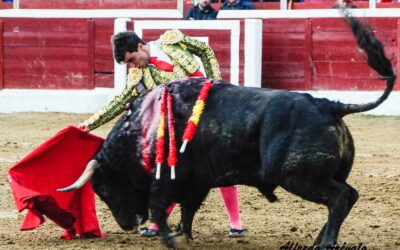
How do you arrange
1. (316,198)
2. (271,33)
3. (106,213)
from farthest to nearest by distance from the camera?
1. (271,33)
2. (106,213)
3. (316,198)

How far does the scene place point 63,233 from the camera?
209 inches

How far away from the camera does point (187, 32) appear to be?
10.4 m

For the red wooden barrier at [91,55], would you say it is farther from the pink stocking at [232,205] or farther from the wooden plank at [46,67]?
the pink stocking at [232,205]

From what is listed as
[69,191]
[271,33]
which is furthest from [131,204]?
[271,33]

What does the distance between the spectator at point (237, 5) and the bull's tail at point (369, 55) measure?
20.3 feet

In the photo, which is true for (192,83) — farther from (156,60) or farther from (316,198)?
(316,198)

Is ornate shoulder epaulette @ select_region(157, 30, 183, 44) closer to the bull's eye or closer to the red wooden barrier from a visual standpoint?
the bull's eye

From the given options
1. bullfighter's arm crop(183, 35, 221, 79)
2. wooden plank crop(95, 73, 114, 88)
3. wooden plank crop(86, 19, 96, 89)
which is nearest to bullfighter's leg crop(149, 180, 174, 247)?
bullfighter's arm crop(183, 35, 221, 79)

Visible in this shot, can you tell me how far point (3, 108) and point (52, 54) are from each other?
762mm

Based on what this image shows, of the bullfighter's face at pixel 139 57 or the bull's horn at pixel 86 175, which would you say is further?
the bullfighter's face at pixel 139 57

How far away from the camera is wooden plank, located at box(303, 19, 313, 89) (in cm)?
1045

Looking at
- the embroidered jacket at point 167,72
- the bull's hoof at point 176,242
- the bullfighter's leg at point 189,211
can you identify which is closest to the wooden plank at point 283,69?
the embroidered jacket at point 167,72

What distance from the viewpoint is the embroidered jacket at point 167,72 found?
5121mm

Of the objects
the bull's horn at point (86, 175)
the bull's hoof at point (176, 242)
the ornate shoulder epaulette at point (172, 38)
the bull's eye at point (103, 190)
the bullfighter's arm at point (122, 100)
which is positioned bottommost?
the bull's hoof at point (176, 242)
